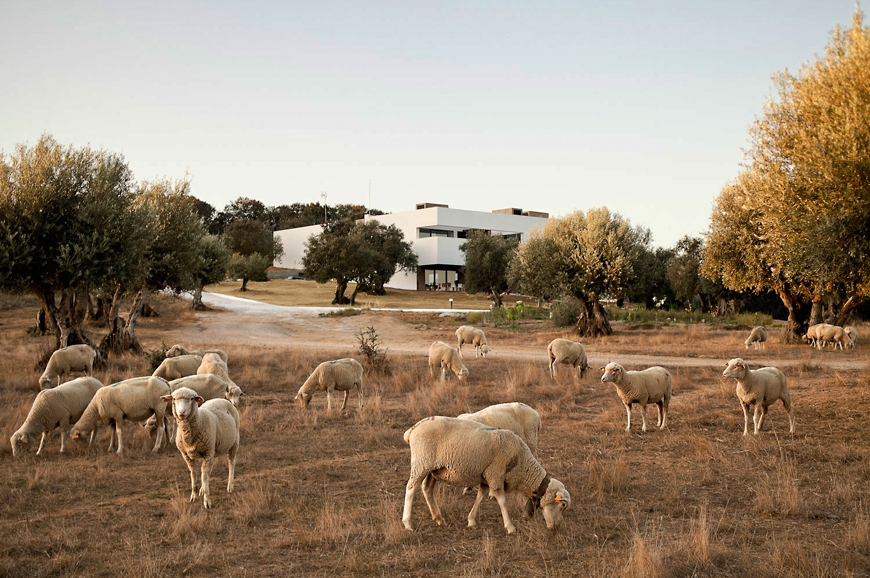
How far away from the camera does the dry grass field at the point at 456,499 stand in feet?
22.1

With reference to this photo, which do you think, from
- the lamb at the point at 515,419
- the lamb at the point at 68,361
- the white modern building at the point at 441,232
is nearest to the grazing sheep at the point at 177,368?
the lamb at the point at 68,361

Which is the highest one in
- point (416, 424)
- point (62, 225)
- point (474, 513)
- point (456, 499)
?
point (62, 225)

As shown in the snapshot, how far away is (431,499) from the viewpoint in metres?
8.03

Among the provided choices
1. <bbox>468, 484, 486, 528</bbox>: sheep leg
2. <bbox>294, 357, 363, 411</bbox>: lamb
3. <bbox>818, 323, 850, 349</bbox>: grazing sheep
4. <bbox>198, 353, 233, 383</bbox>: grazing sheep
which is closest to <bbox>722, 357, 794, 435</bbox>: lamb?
<bbox>468, 484, 486, 528</bbox>: sheep leg

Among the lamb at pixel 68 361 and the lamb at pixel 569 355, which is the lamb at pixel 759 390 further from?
the lamb at pixel 68 361

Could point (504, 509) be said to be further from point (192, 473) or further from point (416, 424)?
point (192, 473)

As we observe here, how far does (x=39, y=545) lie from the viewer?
7309 mm

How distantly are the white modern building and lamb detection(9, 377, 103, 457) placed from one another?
70983mm

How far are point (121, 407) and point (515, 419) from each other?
679 cm

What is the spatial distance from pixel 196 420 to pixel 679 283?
5294 cm

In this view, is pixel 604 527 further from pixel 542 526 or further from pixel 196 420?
pixel 196 420


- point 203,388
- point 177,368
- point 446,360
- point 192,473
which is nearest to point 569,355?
point 446,360

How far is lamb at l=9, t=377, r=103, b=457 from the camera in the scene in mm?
11547

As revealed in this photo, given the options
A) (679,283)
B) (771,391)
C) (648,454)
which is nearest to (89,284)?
(648,454)
